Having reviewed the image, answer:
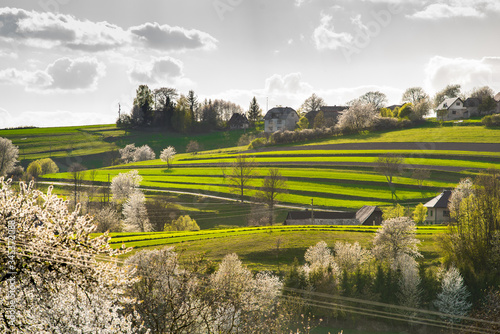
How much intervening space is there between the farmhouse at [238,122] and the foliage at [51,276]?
16195 centimetres

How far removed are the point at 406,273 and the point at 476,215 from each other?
13.7 metres

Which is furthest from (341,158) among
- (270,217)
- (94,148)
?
(94,148)

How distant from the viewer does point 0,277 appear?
446 inches

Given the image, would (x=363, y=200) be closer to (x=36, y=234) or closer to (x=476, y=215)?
(x=476, y=215)

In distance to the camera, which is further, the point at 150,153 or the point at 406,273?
the point at 150,153

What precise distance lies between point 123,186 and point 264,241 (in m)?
45.3

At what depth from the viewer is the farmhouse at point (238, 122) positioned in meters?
175

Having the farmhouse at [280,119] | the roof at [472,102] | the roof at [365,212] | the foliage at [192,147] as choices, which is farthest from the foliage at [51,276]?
the roof at [472,102]

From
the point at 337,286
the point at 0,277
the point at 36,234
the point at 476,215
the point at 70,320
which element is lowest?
the point at 337,286

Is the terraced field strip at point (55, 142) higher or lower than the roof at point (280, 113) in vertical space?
lower

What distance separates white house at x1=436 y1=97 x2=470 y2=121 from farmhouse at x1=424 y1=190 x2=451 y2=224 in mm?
80992

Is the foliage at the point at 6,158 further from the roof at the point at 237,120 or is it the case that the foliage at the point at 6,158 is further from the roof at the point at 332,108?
the roof at the point at 332,108

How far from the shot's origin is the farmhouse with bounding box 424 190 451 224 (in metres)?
69.2

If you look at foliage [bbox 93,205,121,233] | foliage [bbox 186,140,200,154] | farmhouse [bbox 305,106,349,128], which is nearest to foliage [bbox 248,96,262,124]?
farmhouse [bbox 305,106,349,128]
